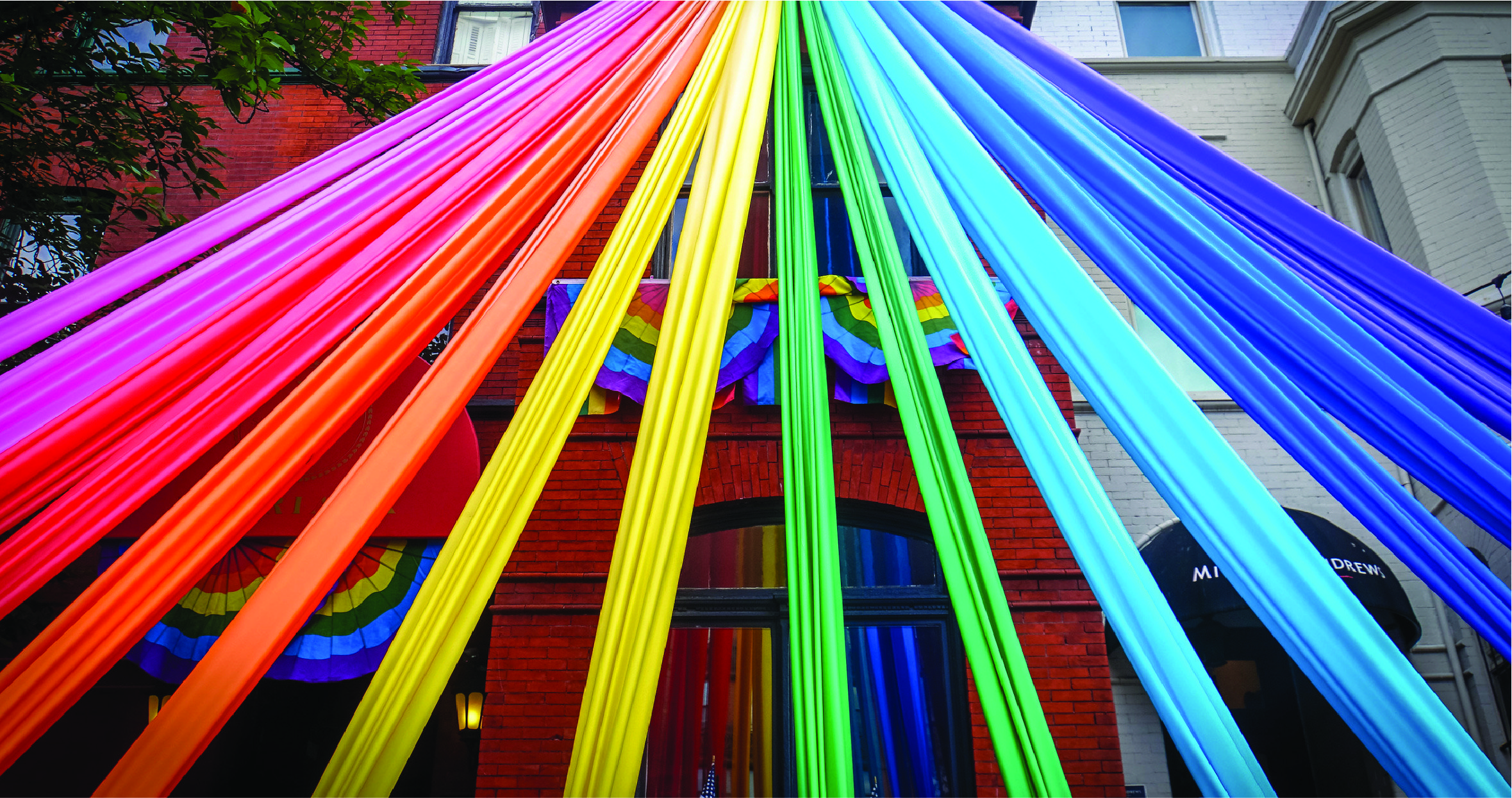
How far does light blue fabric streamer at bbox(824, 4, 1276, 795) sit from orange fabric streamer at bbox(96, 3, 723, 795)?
872mm

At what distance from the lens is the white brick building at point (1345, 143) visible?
5750 millimetres

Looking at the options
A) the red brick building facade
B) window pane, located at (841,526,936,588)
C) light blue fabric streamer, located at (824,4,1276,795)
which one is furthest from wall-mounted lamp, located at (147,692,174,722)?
light blue fabric streamer, located at (824,4,1276,795)

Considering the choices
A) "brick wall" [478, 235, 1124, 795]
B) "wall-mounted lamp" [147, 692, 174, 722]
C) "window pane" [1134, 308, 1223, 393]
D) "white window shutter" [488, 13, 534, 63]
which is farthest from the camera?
"white window shutter" [488, 13, 534, 63]

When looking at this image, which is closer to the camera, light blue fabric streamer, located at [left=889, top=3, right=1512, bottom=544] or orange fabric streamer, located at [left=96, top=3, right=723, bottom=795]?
orange fabric streamer, located at [left=96, top=3, right=723, bottom=795]

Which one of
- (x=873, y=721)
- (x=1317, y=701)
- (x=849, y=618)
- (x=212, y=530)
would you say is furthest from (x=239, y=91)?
(x=1317, y=701)

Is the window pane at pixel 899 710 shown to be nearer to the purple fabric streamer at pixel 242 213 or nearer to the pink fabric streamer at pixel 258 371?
the pink fabric streamer at pixel 258 371

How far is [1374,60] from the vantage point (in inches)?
A: 268

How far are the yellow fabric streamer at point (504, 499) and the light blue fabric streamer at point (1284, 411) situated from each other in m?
1.09

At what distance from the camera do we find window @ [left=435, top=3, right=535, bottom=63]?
7.16m

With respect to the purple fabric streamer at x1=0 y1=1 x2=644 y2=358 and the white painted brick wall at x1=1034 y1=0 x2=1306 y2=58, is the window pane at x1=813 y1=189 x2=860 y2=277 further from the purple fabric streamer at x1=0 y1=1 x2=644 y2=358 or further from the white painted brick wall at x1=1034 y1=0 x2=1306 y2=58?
the white painted brick wall at x1=1034 y1=0 x2=1306 y2=58

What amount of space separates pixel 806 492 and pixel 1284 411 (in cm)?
123

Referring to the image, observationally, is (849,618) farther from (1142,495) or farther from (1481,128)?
(1481,128)

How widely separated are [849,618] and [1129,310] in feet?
11.6

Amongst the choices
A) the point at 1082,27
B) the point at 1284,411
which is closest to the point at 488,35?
the point at 1082,27
